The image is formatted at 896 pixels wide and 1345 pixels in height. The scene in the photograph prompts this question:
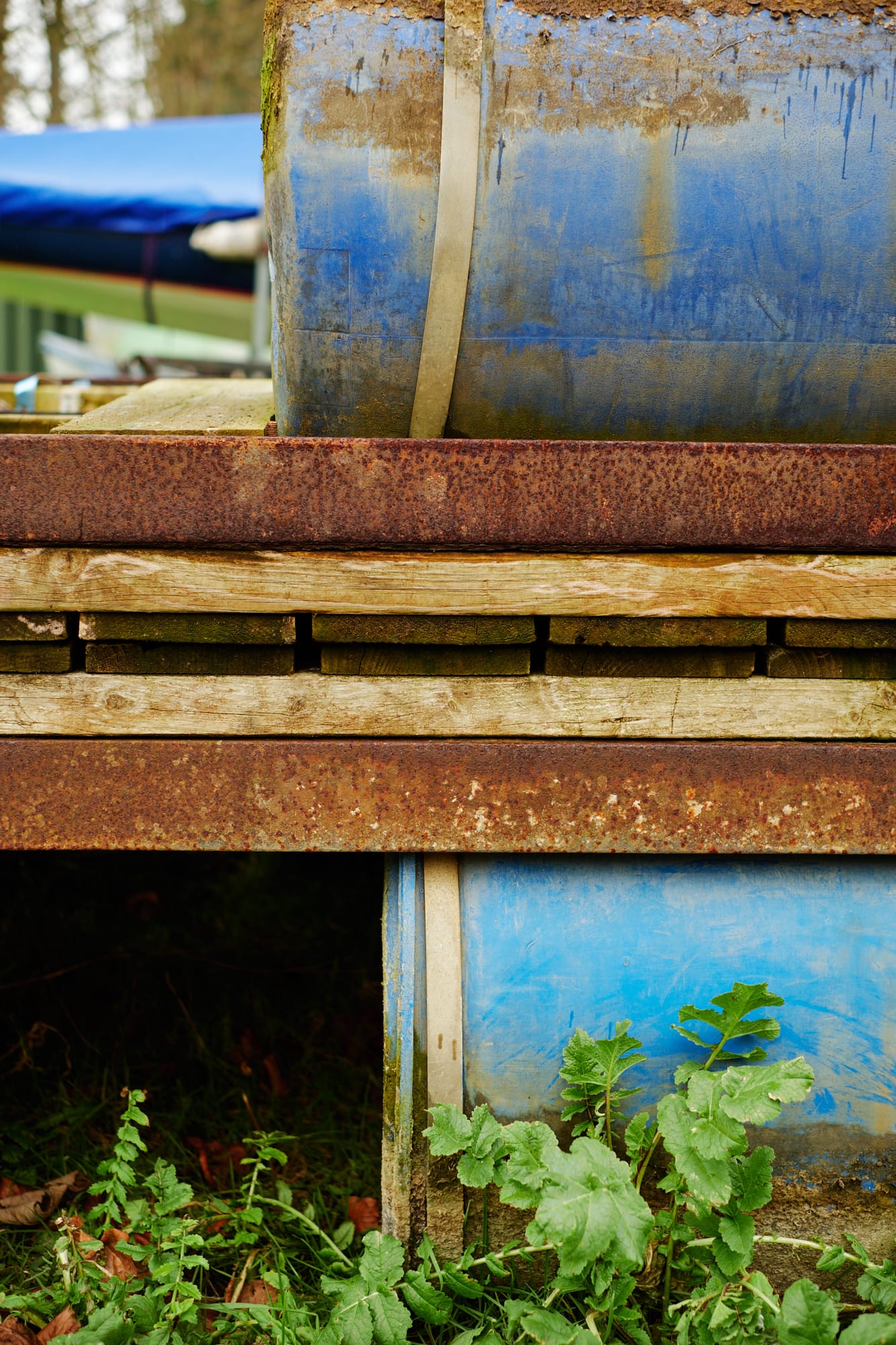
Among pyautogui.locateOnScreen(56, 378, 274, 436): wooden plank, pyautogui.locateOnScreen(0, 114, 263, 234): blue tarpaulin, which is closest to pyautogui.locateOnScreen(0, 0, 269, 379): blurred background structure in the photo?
pyautogui.locateOnScreen(0, 114, 263, 234): blue tarpaulin

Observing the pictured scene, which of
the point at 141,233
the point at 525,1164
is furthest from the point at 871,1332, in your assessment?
the point at 141,233

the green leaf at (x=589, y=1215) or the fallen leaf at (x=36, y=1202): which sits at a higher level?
the green leaf at (x=589, y=1215)

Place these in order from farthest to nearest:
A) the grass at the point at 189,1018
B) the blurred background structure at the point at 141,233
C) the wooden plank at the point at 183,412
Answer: the blurred background structure at the point at 141,233 < the grass at the point at 189,1018 < the wooden plank at the point at 183,412

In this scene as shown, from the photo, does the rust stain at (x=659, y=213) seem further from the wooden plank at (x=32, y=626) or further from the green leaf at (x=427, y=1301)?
the green leaf at (x=427, y=1301)

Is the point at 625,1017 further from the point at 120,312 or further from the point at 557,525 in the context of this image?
the point at 120,312

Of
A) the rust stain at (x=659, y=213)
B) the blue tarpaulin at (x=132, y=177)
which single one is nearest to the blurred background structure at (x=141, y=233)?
the blue tarpaulin at (x=132, y=177)

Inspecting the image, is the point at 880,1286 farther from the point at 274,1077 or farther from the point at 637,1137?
the point at 274,1077

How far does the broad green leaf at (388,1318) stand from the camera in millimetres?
1351

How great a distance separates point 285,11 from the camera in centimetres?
146

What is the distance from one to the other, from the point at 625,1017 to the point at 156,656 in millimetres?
921

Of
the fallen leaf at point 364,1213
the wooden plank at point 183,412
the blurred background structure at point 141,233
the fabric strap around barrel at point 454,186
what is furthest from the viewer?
the blurred background structure at point 141,233

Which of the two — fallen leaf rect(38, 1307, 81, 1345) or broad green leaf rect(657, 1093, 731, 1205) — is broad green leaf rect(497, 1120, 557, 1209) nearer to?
broad green leaf rect(657, 1093, 731, 1205)

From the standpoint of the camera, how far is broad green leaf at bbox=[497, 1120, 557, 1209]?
1.32 meters

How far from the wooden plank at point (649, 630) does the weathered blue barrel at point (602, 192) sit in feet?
1.22
